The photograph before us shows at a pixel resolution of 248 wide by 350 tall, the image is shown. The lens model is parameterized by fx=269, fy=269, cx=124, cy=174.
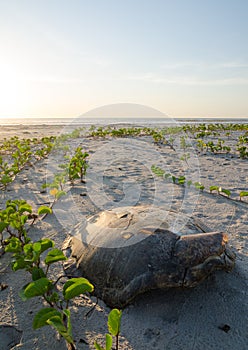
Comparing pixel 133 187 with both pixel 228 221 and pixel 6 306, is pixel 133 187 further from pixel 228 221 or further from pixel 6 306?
pixel 6 306

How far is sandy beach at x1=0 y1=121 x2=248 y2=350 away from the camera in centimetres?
183

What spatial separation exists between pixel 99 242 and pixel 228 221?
2000mm

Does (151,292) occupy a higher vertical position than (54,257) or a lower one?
lower

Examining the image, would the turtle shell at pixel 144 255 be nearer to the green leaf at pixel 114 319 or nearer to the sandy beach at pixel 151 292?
the sandy beach at pixel 151 292

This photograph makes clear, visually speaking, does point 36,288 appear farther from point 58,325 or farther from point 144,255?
point 144,255

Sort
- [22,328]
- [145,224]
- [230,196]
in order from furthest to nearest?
[230,196] → [145,224] → [22,328]

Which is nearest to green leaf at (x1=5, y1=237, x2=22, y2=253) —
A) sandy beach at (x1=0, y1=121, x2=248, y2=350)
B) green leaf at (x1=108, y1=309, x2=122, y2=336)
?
sandy beach at (x1=0, y1=121, x2=248, y2=350)

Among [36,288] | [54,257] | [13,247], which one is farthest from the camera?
[13,247]

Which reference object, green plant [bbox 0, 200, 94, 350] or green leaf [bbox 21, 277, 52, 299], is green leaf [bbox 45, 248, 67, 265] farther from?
green leaf [bbox 21, 277, 52, 299]

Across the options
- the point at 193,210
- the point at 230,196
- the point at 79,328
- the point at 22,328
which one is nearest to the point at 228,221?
the point at 193,210

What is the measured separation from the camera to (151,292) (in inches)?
84.2

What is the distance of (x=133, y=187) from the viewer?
5184 mm

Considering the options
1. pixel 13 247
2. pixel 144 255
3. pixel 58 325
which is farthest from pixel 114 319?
pixel 13 247

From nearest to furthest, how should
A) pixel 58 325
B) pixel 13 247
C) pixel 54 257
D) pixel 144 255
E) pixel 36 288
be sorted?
pixel 58 325 < pixel 36 288 < pixel 54 257 < pixel 144 255 < pixel 13 247
